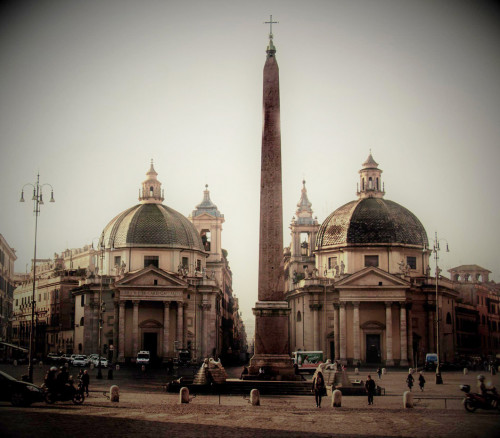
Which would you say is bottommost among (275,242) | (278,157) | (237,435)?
(237,435)

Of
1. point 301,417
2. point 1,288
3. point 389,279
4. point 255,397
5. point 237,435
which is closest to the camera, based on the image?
point 237,435

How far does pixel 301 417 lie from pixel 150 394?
12207 millimetres

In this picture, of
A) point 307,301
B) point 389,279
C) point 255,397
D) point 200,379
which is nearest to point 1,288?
point 307,301

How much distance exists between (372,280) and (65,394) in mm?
51043

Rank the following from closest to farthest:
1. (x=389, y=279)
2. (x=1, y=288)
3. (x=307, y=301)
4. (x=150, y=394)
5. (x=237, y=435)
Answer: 1. (x=237, y=435)
2. (x=150, y=394)
3. (x=389, y=279)
4. (x=307, y=301)
5. (x=1, y=288)

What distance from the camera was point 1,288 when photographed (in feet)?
300

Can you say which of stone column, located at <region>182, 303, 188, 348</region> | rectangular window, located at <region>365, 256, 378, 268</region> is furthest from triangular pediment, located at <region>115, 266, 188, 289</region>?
rectangular window, located at <region>365, 256, 378, 268</region>

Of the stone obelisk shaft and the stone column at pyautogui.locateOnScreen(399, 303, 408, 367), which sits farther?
the stone column at pyautogui.locateOnScreen(399, 303, 408, 367)

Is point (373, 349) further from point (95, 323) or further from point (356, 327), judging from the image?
point (95, 323)

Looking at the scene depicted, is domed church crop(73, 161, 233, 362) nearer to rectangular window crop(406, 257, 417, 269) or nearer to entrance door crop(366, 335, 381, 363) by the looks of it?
entrance door crop(366, 335, 381, 363)

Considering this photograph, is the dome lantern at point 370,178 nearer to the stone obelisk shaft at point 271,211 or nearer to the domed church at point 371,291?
the domed church at point 371,291

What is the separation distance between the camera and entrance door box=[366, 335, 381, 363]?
79.6 metres

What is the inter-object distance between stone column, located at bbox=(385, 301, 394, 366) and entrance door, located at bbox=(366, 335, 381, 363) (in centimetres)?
145

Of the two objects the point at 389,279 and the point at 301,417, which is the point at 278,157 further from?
the point at 389,279
